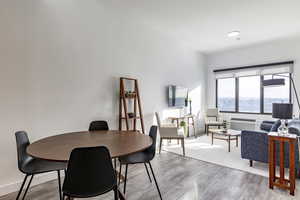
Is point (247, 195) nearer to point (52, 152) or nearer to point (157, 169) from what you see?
point (157, 169)

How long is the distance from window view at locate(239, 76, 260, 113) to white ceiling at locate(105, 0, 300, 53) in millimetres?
1324

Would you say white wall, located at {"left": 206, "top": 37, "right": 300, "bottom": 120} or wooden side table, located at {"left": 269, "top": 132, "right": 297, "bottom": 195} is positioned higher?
white wall, located at {"left": 206, "top": 37, "right": 300, "bottom": 120}

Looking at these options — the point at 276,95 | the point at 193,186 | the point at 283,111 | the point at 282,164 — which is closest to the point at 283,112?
the point at 283,111

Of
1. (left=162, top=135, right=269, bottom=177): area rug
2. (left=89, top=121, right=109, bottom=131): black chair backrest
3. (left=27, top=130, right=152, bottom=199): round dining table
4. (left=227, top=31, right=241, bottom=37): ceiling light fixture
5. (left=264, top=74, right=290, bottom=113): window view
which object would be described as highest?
(left=227, top=31, right=241, bottom=37): ceiling light fixture

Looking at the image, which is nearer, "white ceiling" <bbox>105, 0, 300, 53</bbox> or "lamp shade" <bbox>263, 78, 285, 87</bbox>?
"lamp shade" <bbox>263, 78, 285, 87</bbox>

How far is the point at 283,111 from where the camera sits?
2.33m

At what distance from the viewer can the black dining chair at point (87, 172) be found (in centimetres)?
124

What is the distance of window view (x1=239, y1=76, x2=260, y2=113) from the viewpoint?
5.41 meters

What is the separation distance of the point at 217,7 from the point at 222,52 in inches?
126

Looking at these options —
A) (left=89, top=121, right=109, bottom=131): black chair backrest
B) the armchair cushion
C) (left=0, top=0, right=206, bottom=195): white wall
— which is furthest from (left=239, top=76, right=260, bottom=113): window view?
(left=89, top=121, right=109, bottom=131): black chair backrest

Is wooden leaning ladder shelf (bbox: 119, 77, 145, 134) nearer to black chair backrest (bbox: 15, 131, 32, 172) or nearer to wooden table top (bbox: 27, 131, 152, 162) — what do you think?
wooden table top (bbox: 27, 131, 152, 162)

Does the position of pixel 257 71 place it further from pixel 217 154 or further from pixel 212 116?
pixel 217 154

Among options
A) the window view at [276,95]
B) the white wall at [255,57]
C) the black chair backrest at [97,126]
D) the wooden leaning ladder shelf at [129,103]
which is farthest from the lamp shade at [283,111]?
the window view at [276,95]

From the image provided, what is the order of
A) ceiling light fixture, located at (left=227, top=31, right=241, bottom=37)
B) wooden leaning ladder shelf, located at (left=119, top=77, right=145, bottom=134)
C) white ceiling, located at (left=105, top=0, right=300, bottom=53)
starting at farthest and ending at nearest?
ceiling light fixture, located at (left=227, top=31, right=241, bottom=37) < wooden leaning ladder shelf, located at (left=119, top=77, right=145, bottom=134) < white ceiling, located at (left=105, top=0, right=300, bottom=53)
